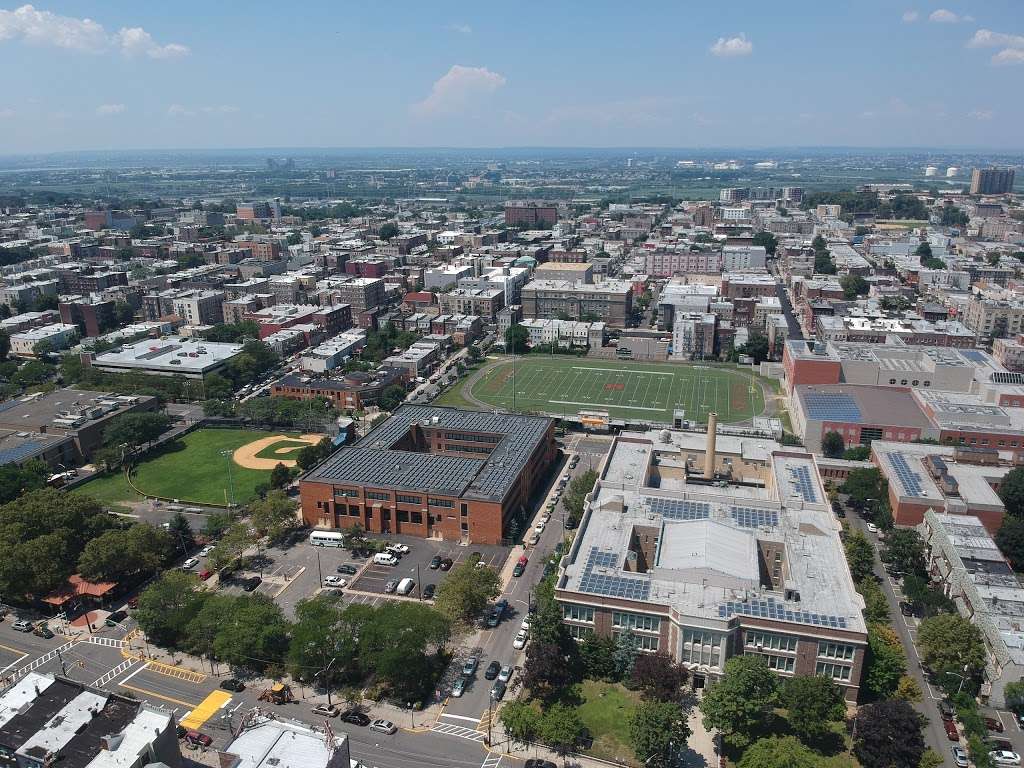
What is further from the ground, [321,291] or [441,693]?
[321,291]

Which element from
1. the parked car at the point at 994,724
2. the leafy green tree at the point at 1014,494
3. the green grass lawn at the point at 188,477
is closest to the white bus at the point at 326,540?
the green grass lawn at the point at 188,477

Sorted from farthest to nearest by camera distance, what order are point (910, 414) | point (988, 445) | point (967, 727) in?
point (910, 414), point (988, 445), point (967, 727)

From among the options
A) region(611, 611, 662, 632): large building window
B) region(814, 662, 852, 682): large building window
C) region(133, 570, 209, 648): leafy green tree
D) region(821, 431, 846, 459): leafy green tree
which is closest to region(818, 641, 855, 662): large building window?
region(814, 662, 852, 682): large building window

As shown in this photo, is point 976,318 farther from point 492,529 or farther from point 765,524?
point 492,529

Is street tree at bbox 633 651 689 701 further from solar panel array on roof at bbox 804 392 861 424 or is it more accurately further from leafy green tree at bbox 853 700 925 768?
solar panel array on roof at bbox 804 392 861 424

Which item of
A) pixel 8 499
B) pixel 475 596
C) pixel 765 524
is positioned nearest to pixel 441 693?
pixel 475 596

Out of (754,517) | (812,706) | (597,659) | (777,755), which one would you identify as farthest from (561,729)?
(754,517)
